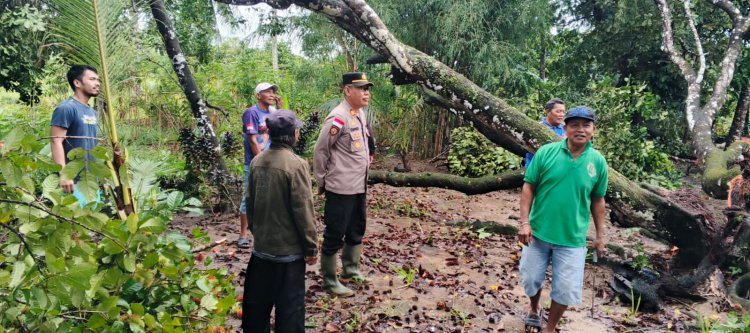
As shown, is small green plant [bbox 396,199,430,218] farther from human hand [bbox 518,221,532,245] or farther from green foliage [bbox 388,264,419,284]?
human hand [bbox 518,221,532,245]

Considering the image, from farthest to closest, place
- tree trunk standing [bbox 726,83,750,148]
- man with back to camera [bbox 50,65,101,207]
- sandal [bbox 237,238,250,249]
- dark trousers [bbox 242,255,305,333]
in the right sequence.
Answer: tree trunk standing [bbox 726,83,750,148]
sandal [bbox 237,238,250,249]
man with back to camera [bbox 50,65,101,207]
dark trousers [bbox 242,255,305,333]

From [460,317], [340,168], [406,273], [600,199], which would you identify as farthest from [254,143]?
[600,199]

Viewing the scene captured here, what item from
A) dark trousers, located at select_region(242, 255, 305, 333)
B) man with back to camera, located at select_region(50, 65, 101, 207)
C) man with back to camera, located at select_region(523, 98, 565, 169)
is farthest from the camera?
man with back to camera, located at select_region(523, 98, 565, 169)

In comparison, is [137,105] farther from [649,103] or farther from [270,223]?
[649,103]

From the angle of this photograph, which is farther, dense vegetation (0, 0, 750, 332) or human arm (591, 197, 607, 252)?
human arm (591, 197, 607, 252)

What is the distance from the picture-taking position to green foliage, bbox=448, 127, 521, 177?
1136 centimetres

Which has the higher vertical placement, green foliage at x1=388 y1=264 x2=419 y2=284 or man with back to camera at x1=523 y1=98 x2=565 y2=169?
man with back to camera at x1=523 y1=98 x2=565 y2=169

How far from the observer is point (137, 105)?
10.4 m

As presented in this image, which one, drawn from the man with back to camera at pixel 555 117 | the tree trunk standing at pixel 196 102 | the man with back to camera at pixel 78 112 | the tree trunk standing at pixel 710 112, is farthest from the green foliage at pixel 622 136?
the man with back to camera at pixel 78 112

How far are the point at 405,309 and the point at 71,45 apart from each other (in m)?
3.13

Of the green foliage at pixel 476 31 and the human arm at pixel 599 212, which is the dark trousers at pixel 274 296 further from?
the green foliage at pixel 476 31

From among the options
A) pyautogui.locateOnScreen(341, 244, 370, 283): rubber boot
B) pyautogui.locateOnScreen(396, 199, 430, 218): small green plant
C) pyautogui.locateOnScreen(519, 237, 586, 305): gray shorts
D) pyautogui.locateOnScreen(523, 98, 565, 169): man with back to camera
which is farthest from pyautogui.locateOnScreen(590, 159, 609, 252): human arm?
pyautogui.locateOnScreen(396, 199, 430, 218): small green plant

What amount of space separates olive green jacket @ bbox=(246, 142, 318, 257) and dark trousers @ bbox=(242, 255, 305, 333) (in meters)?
0.12

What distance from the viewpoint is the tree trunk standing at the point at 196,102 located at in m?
6.38
